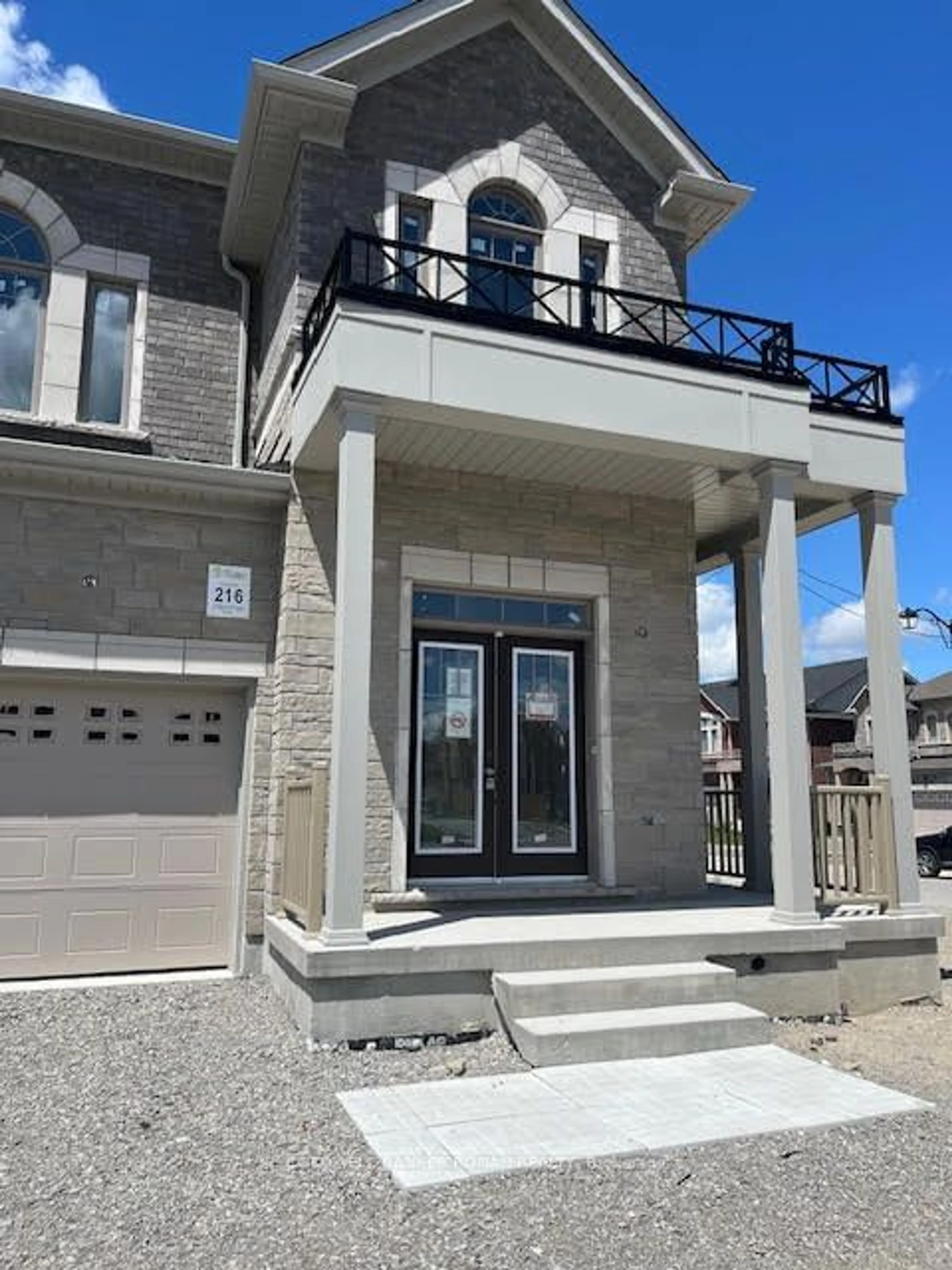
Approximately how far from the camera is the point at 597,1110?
14.8ft

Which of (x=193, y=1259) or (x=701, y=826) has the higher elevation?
(x=701, y=826)

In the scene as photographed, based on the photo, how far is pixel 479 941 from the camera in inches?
230

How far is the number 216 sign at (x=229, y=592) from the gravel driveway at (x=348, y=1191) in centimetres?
331

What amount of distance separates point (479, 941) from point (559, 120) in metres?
7.48

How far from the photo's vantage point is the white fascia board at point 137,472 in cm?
684

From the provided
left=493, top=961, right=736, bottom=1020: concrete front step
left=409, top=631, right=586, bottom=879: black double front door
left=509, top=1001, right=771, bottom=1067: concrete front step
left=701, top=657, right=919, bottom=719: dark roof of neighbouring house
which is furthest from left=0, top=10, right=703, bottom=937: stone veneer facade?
left=701, top=657, right=919, bottom=719: dark roof of neighbouring house

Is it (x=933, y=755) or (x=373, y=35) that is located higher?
(x=373, y=35)

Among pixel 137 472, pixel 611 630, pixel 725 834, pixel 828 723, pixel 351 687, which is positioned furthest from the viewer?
pixel 828 723

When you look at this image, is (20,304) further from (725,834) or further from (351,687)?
(725,834)

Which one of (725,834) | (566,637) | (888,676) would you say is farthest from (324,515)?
(725,834)

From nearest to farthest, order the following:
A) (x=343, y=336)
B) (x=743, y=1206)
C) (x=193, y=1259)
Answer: (x=193, y=1259)
(x=743, y=1206)
(x=343, y=336)

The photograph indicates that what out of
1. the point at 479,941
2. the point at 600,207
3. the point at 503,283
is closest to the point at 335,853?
the point at 479,941

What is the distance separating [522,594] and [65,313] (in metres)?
4.80

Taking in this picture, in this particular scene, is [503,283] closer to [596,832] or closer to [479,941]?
[596,832]
